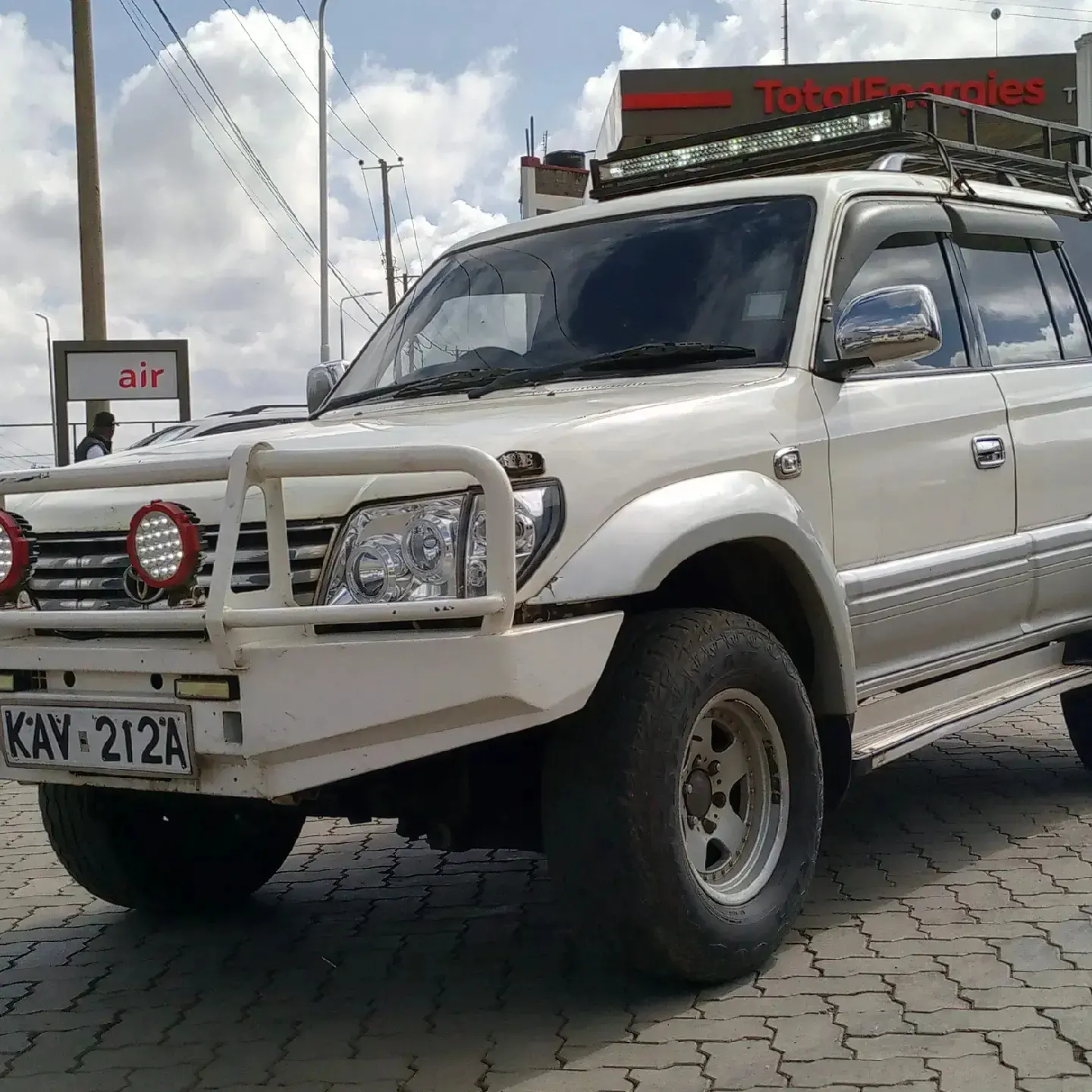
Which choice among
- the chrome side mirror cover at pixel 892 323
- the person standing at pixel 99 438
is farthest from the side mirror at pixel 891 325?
the person standing at pixel 99 438

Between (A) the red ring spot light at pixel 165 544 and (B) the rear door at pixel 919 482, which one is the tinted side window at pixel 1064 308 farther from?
(A) the red ring spot light at pixel 165 544

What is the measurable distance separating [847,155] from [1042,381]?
1083mm

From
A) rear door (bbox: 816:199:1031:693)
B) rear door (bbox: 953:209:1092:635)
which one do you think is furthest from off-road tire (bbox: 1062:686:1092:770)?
rear door (bbox: 816:199:1031:693)

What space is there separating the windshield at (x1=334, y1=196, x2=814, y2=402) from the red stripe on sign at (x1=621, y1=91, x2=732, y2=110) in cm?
2741

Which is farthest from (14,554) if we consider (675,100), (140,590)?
(675,100)

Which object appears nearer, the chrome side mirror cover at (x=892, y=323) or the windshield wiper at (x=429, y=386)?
the chrome side mirror cover at (x=892, y=323)

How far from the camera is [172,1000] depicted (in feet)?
12.4

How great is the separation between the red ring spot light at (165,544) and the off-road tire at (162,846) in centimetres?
88

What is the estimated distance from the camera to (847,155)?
5.40 m

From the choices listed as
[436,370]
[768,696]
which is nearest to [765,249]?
[436,370]

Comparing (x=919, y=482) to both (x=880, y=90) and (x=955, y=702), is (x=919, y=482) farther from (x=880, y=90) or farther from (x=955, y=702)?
(x=880, y=90)

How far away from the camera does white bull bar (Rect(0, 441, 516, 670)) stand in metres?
2.91

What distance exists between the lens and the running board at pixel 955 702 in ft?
13.5

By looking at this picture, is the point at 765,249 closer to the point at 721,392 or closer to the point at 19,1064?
the point at 721,392
